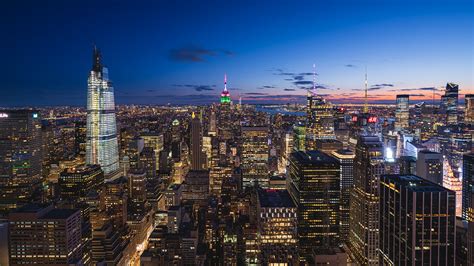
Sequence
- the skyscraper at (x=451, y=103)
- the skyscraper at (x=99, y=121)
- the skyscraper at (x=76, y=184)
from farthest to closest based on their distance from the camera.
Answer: the skyscraper at (x=451, y=103) → the skyscraper at (x=99, y=121) → the skyscraper at (x=76, y=184)

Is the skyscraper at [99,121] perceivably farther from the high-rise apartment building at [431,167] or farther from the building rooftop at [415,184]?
the building rooftop at [415,184]

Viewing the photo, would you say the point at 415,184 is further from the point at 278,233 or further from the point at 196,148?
the point at 196,148

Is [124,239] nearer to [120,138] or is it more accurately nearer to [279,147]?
[120,138]

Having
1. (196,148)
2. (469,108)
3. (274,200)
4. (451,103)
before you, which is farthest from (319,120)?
(274,200)

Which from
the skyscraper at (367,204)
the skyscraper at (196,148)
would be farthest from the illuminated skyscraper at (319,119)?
the skyscraper at (367,204)

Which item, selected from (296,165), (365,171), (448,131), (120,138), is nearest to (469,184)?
(365,171)

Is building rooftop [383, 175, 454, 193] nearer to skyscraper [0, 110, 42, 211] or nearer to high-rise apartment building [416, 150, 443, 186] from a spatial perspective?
high-rise apartment building [416, 150, 443, 186]

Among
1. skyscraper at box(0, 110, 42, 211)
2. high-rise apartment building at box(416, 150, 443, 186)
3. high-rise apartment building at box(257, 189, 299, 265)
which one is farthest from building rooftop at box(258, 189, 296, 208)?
skyscraper at box(0, 110, 42, 211)
